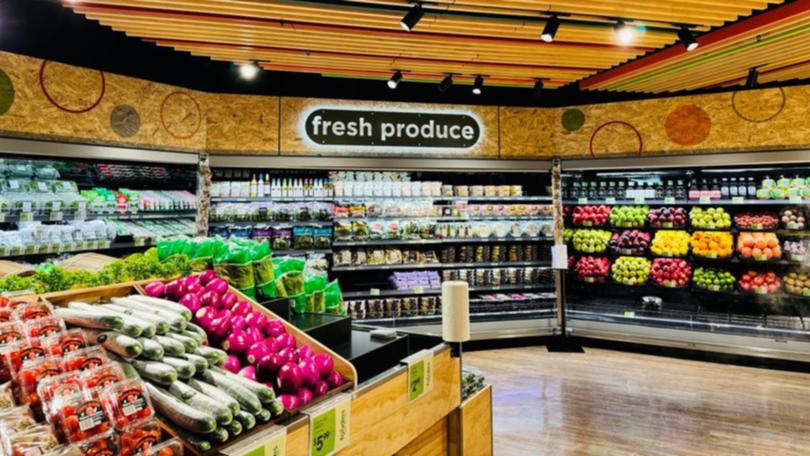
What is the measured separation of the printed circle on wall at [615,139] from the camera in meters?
5.67

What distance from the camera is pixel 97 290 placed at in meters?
1.79

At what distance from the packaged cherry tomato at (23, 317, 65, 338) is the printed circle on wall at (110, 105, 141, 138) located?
11.7ft

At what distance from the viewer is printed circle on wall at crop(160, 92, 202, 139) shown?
15.8 ft

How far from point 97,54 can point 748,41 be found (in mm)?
5895

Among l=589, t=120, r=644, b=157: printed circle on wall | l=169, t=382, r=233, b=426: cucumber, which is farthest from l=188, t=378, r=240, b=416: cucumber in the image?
l=589, t=120, r=644, b=157: printed circle on wall

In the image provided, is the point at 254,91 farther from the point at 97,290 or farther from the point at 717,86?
the point at 717,86

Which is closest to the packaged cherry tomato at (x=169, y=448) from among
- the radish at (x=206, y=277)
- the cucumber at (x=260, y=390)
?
the cucumber at (x=260, y=390)

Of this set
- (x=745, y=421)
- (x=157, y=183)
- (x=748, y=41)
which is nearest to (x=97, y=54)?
(x=157, y=183)

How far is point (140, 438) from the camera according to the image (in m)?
1.10

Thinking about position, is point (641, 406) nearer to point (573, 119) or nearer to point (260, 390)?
point (573, 119)

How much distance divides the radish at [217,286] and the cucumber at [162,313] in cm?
29

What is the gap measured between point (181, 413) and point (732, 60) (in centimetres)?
547

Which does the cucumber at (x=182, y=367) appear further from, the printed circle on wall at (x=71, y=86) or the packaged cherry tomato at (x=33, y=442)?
the printed circle on wall at (x=71, y=86)

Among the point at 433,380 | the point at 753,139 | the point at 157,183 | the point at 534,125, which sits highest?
the point at 534,125
